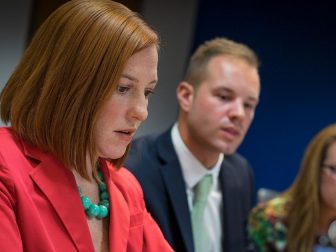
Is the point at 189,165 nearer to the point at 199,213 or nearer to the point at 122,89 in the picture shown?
the point at 199,213

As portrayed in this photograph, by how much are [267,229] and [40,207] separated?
47.4 inches

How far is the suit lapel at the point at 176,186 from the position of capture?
1.49 metres

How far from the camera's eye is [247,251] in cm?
184

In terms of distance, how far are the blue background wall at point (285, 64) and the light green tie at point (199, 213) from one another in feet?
4.91

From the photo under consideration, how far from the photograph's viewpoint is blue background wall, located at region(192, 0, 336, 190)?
305cm

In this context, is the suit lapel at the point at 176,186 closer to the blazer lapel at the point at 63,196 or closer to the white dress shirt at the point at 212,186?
the white dress shirt at the point at 212,186

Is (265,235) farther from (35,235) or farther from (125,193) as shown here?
(35,235)

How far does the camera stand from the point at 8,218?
31.1 inches

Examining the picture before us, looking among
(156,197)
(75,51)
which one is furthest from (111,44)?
(156,197)

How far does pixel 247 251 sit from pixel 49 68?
1.17m

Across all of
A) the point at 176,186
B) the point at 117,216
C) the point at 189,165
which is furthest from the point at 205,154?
the point at 117,216

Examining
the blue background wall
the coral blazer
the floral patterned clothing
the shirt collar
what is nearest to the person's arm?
the coral blazer

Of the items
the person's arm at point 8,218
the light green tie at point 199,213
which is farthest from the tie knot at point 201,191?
the person's arm at point 8,218

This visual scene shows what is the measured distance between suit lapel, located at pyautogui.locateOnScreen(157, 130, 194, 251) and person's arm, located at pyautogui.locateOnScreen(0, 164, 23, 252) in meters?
0.74
